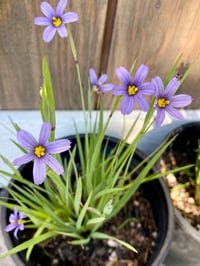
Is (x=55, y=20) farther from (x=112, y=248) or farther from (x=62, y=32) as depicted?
(x=112, y=248)

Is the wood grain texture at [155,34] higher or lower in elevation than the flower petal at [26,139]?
higher

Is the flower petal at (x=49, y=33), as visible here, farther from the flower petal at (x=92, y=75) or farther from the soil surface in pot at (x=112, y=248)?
the soil surface in pot at (x=112, y=248)

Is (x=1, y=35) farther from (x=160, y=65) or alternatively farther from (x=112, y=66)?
(x=160, y=65)

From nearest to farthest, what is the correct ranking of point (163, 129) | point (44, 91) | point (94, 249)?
point (44, 91) < point (94, 249) < point (163, 129)

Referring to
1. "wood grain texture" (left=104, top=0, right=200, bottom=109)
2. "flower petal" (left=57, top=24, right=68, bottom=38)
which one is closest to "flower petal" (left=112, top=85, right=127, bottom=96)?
"flower petal" (left=57, top=24, right=68, bottom=38)

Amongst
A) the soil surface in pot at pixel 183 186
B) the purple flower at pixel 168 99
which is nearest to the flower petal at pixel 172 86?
the purple flower at pixel 168 99

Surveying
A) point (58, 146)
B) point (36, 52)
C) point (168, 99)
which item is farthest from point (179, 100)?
point (36, 52)

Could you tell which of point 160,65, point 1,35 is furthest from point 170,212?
point 1,35
